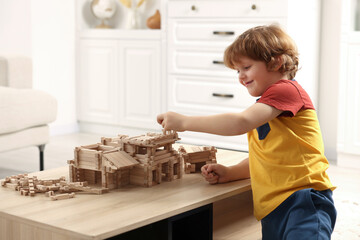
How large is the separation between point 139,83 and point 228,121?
2.41m

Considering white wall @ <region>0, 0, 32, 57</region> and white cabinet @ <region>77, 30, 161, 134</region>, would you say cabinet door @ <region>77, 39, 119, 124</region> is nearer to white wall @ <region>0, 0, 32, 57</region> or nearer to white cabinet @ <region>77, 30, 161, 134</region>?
white cabinet @ <region>77, 30, 161, 134</region>

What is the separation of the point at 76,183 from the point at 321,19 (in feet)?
7.30

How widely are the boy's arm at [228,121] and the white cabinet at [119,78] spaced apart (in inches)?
88.5

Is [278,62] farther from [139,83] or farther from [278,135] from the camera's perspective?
[139,83]

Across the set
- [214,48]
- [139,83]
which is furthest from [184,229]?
[139,83]

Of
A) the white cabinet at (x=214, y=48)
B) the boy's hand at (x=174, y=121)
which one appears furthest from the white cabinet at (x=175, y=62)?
the boy's hand at (x=174, y=121)

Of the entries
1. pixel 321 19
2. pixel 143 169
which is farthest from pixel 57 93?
pixel 143 169

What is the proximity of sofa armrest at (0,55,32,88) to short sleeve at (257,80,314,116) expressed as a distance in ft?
5.37

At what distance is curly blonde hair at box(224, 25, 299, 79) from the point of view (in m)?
1.47

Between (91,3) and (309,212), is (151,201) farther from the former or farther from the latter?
(91,3)

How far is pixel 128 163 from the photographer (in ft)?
4.78

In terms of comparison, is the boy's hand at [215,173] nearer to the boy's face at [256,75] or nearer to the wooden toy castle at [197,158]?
the wooden toy castle at [197,158]

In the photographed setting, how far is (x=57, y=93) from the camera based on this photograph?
13.0 feet

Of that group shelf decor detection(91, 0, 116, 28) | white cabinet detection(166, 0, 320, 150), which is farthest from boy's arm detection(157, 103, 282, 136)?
shelf decor detection(91, 0, 116, 28)
